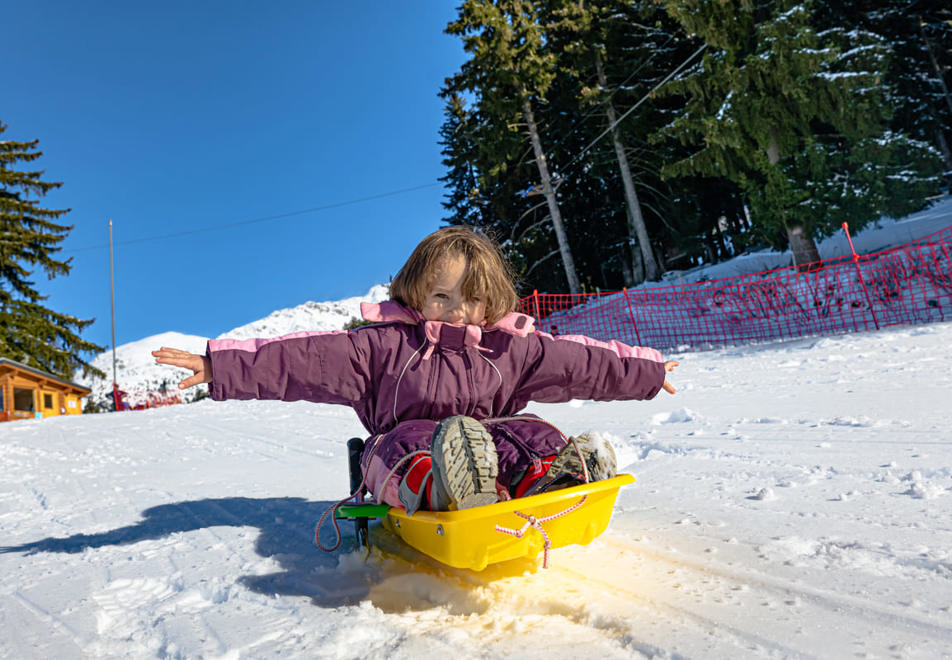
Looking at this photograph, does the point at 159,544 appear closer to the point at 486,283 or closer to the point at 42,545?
the point at 42,545

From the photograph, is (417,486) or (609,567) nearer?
(417,486)

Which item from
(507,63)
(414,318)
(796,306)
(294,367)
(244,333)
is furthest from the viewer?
(244,333)

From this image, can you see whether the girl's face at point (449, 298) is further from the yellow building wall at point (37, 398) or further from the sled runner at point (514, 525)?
the yellow building wall at point (37, 398)

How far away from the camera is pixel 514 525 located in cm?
147

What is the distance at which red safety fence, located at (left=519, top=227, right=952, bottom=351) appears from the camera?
9164 mm

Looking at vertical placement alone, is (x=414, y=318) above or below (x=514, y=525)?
above

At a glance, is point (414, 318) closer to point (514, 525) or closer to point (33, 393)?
point (514, 525)

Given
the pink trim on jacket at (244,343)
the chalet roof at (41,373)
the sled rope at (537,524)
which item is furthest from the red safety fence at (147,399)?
the sled rope at (537,524)

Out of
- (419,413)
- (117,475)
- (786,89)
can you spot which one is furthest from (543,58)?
(419,413)

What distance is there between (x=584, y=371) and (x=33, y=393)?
24841 millimetres

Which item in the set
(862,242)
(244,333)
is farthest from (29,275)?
(244,333)

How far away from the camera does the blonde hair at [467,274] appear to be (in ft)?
7.12

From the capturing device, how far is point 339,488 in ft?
11.5

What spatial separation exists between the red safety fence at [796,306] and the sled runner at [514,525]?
800cm
